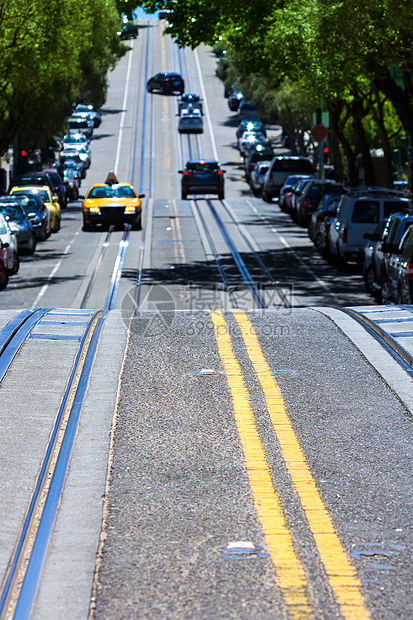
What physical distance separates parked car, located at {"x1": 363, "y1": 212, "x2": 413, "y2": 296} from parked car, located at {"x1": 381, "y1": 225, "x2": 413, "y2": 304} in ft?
0.53

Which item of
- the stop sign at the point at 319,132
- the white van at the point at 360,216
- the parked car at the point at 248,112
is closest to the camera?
the white van at the point at 360,216

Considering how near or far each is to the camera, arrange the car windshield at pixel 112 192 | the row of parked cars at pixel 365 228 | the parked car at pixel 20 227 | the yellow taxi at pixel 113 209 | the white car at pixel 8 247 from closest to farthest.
Result: the row of parked cars at pixel 365 228 < the white car at pixel 8 247 < the parked car at pixel 20 227 < the yellow taxi at pixel 113 209 < the car windshield at pixel 112 192

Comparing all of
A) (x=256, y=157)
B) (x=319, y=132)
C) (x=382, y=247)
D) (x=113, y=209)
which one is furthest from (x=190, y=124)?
(x=382, y=247)

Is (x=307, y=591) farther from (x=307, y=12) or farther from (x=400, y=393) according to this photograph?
(x=307, y=12)

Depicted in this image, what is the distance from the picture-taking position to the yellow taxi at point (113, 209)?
34531 mm

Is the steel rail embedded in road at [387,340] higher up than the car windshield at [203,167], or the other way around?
the steel rail embedded in road at [387,340]

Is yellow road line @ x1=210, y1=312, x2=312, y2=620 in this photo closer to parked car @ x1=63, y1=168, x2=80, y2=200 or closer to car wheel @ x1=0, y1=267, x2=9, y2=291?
car wheel @ x1=0, y1=267, x2=9, y2=291

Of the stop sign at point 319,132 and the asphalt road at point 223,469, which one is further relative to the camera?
the stop sign at point 319,132

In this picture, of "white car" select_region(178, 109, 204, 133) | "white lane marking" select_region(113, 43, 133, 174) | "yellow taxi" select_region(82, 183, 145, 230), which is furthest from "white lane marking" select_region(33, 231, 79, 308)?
"white car" select_region(178, 109, 204, 133)

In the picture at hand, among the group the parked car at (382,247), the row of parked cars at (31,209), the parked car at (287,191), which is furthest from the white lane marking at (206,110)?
the parked car at (382,247)

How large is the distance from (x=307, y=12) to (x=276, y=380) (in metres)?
20.0

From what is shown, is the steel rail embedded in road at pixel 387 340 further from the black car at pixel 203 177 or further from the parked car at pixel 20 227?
the black car at pixel 203 177

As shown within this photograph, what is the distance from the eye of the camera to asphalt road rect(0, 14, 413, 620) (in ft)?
16.5

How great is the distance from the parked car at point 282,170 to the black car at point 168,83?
177 ft
